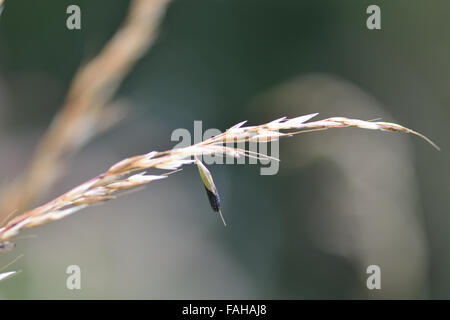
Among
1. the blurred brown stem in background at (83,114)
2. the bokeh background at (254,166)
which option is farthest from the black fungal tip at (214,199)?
the bokeh background at (254,166)

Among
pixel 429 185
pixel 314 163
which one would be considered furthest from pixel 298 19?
pixel 429 185

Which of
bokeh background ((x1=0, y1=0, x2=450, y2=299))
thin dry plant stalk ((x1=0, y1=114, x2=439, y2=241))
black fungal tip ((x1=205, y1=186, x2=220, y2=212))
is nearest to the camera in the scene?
thin dry plant stalk ((x1=0, y1=114, x2=439, y2=241))

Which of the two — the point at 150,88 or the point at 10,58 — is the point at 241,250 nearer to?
the point at 150,88

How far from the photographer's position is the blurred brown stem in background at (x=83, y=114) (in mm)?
811

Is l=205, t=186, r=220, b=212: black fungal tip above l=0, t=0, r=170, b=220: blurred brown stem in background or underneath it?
underneath

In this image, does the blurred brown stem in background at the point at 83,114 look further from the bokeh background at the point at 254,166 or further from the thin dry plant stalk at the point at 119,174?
the bokeh background at the point at 254,166

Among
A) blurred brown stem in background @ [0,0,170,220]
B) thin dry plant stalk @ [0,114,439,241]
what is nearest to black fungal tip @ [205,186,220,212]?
thin dry plant stalk @ [0,114,439,241]

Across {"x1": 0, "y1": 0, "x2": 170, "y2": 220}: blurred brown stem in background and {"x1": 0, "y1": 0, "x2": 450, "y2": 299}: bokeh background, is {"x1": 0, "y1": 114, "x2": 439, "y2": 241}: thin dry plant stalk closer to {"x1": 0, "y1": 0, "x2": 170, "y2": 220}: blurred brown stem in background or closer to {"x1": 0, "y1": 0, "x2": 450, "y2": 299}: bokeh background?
{"x1": 0, "y1": 0, "x2": 170, "y2": 220}: blurred brown stem in background

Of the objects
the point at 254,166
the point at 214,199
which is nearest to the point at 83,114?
the point at 214,199

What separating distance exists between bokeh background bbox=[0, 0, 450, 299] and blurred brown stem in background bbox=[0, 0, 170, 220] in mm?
665

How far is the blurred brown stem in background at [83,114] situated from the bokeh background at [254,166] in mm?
665

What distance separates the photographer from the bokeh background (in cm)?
200

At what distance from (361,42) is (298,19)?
1.49 feet

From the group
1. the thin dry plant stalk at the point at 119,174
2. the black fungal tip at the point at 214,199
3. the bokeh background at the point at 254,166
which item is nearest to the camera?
the thin dry plant stalk at the point at 119,174
